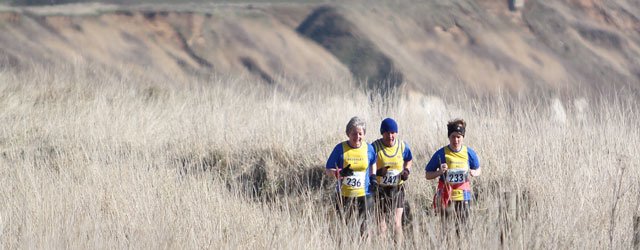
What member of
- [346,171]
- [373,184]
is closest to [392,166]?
[373,184]

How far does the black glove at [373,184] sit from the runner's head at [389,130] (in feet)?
0.86

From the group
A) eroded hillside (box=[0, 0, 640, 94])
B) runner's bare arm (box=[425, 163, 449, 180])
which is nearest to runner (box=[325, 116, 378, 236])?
runner's bare arm (box=[425, 163, 449, 180])

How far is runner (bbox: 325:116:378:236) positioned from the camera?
7.14m

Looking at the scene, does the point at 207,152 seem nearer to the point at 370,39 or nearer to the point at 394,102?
the point at 394,102

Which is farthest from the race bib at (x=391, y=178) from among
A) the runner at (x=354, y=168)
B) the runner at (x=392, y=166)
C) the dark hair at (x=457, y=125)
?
the dark hair at (x=457, y=125)

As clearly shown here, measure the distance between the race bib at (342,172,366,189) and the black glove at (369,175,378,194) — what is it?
0.14 meters

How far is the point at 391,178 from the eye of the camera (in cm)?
729

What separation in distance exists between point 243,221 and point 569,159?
3.11m

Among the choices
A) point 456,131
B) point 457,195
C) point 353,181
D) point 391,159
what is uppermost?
point 456,131

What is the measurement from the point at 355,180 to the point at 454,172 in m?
0.70

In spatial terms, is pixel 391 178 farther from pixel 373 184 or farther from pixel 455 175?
pixel 455 175

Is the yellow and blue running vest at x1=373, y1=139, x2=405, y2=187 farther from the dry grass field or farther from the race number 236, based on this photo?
the dry grass field

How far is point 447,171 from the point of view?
702cm

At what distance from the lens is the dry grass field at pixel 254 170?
6480 mm
